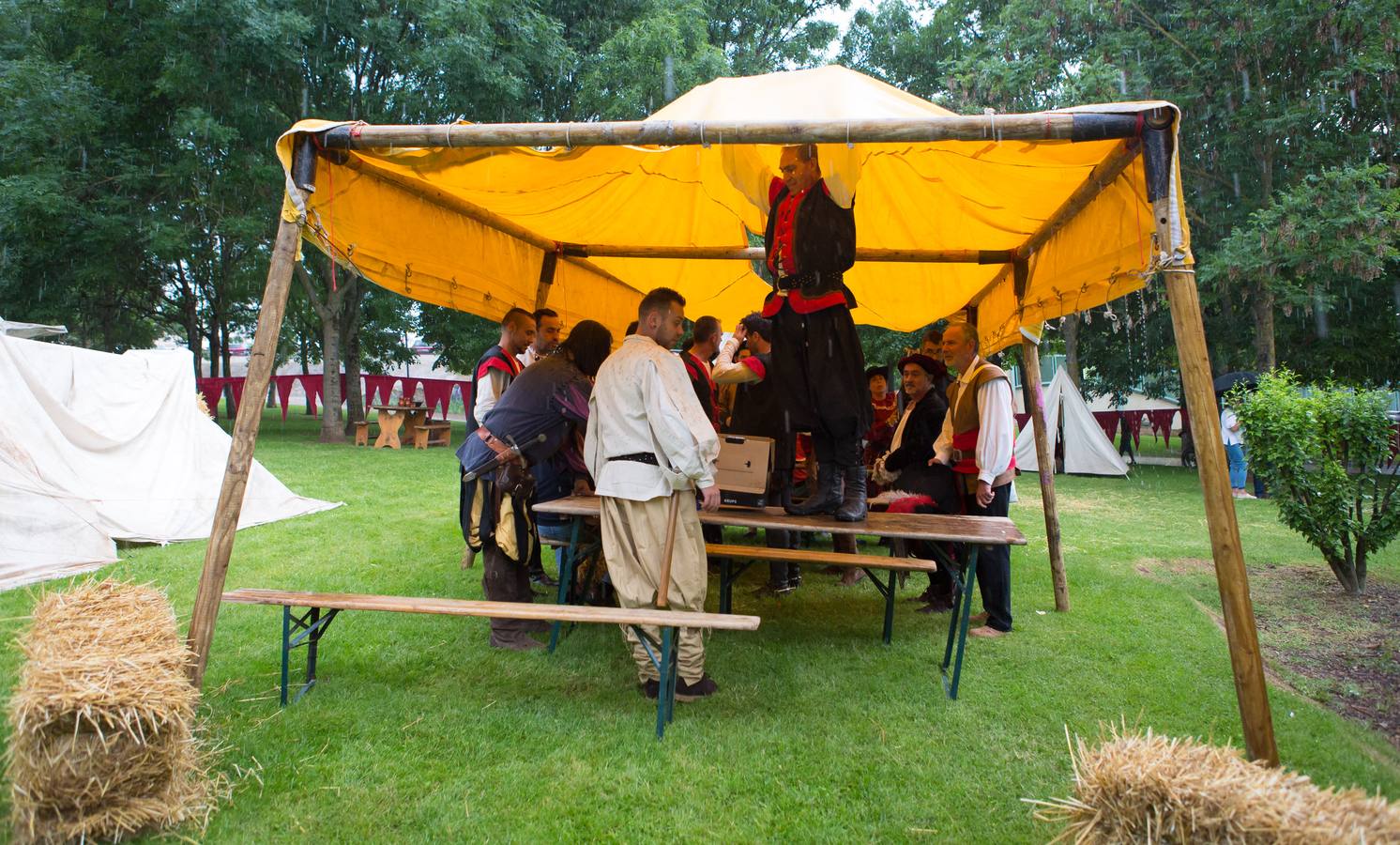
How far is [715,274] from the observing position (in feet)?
28.2

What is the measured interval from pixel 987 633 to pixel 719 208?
3.77 metres

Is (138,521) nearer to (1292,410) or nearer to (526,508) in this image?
(526,508)

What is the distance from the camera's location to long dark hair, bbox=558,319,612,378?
454 cm

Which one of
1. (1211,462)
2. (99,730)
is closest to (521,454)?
(99,730)

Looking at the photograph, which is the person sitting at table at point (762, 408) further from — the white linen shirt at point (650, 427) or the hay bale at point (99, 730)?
the hay bale at point (99, 730)

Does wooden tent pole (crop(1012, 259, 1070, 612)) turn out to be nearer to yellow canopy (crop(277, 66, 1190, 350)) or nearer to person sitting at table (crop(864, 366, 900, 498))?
yellow canopy (crop(277, 66, 1190, 350))

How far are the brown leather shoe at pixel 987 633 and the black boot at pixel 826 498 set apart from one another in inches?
59.0

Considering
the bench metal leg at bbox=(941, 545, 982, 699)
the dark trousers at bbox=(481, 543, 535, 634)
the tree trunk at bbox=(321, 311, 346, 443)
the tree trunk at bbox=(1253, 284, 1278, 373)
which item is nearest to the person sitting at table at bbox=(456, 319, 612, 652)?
the dark trousers at bbox=(481, 543, 535, 634)

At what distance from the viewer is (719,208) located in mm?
6465

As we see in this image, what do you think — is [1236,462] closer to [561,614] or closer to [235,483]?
[561,614]

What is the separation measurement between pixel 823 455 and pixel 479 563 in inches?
135

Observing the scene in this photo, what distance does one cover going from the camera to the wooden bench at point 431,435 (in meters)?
17.5

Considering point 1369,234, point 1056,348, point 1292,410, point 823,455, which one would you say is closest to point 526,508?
point 823,455

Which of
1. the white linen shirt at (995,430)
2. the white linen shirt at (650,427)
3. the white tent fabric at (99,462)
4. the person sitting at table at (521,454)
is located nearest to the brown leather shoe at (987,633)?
the white linen shirt at (995,430)
